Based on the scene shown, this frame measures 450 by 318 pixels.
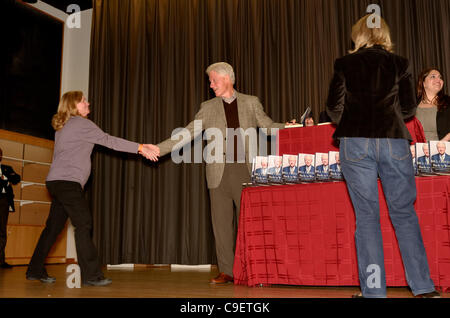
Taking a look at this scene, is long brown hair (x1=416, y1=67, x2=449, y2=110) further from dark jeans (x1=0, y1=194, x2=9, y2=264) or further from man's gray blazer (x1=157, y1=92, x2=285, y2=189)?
dark jeans (x1=0, y1=194, x2=9, y2=264)

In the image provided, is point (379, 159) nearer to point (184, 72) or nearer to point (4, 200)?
point (184, 72)

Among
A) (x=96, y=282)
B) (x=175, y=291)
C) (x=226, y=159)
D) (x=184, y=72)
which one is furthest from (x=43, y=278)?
(x=184, y=72)

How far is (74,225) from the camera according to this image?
10.2 feet

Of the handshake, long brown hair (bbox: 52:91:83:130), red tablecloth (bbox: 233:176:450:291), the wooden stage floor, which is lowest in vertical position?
the wooden stage floor

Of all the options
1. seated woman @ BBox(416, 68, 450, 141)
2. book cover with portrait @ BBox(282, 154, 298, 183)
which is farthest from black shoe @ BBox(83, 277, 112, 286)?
seated woman @ BBox(416, 68, 450, 141)

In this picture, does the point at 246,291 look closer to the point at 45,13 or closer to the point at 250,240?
the point at 250,240

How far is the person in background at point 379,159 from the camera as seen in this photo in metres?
2.08

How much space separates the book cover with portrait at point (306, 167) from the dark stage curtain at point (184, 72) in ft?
5.70

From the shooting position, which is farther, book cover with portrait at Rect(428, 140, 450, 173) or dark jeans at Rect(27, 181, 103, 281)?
dark jeans at Rect(27, 181, 103, 281)

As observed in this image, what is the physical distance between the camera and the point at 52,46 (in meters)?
6.54

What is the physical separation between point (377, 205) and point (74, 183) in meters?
2.06

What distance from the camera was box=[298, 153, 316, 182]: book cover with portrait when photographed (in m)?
2.95

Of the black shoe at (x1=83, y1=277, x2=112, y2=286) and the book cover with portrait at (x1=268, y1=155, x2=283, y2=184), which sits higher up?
the book cover with portrait at (x1=268, y1=155, x2=283, y2=184)

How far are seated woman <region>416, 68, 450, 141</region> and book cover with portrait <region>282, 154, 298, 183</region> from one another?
119cm
